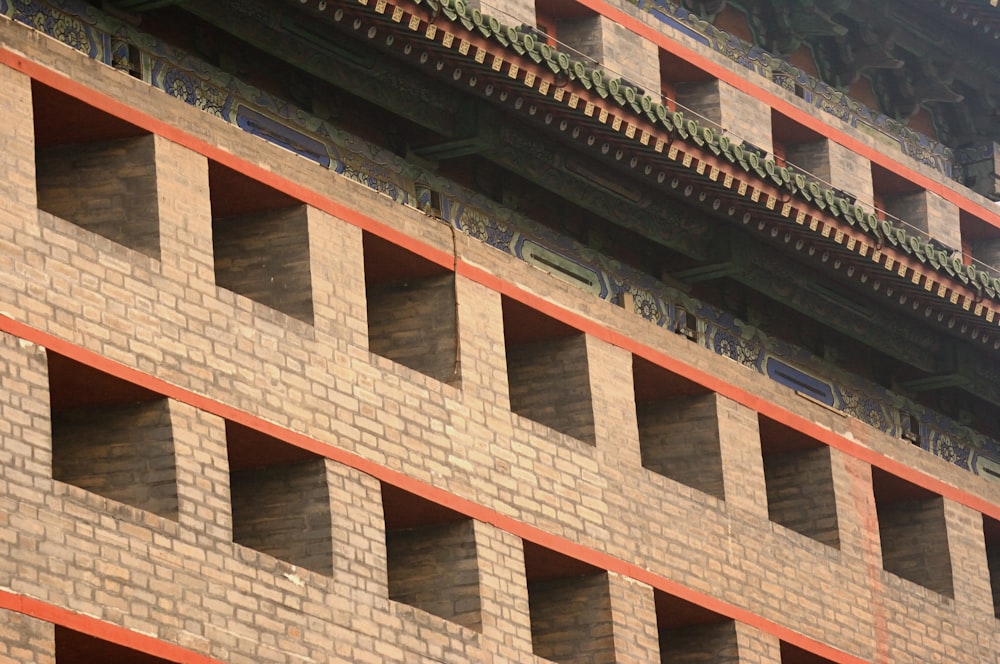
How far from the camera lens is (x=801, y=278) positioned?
32875 millimetres

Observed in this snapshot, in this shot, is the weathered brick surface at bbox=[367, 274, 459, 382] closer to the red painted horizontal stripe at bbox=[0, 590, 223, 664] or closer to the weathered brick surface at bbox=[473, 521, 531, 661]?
the weathered brick surface at bbox=[473, 521, 531, 661]

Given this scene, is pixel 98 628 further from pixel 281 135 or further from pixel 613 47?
pixel 613 47

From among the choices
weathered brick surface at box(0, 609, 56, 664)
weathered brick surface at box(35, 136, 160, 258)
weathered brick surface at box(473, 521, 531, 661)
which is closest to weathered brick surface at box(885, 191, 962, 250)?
weathered brick surface at box(473, 521, 531, 661)

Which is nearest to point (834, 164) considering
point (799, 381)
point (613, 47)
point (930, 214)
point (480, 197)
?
point (930, 214)

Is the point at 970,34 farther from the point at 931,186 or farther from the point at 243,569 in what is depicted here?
the point at 243,569

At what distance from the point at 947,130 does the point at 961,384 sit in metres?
5.52

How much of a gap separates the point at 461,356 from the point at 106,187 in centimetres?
389

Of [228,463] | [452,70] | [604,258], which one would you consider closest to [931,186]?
[604,258]

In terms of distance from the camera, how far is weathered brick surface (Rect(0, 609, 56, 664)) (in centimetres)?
2277

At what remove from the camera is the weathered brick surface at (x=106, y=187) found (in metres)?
26.2

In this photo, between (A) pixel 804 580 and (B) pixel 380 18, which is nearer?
(B) pixel 380 18

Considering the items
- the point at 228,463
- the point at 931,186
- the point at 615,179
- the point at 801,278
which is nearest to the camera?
the point at 228,463

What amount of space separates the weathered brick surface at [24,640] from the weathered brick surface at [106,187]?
4.11 meters

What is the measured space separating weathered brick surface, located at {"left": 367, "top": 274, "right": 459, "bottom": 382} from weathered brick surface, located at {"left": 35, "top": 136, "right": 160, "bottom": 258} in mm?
3527
